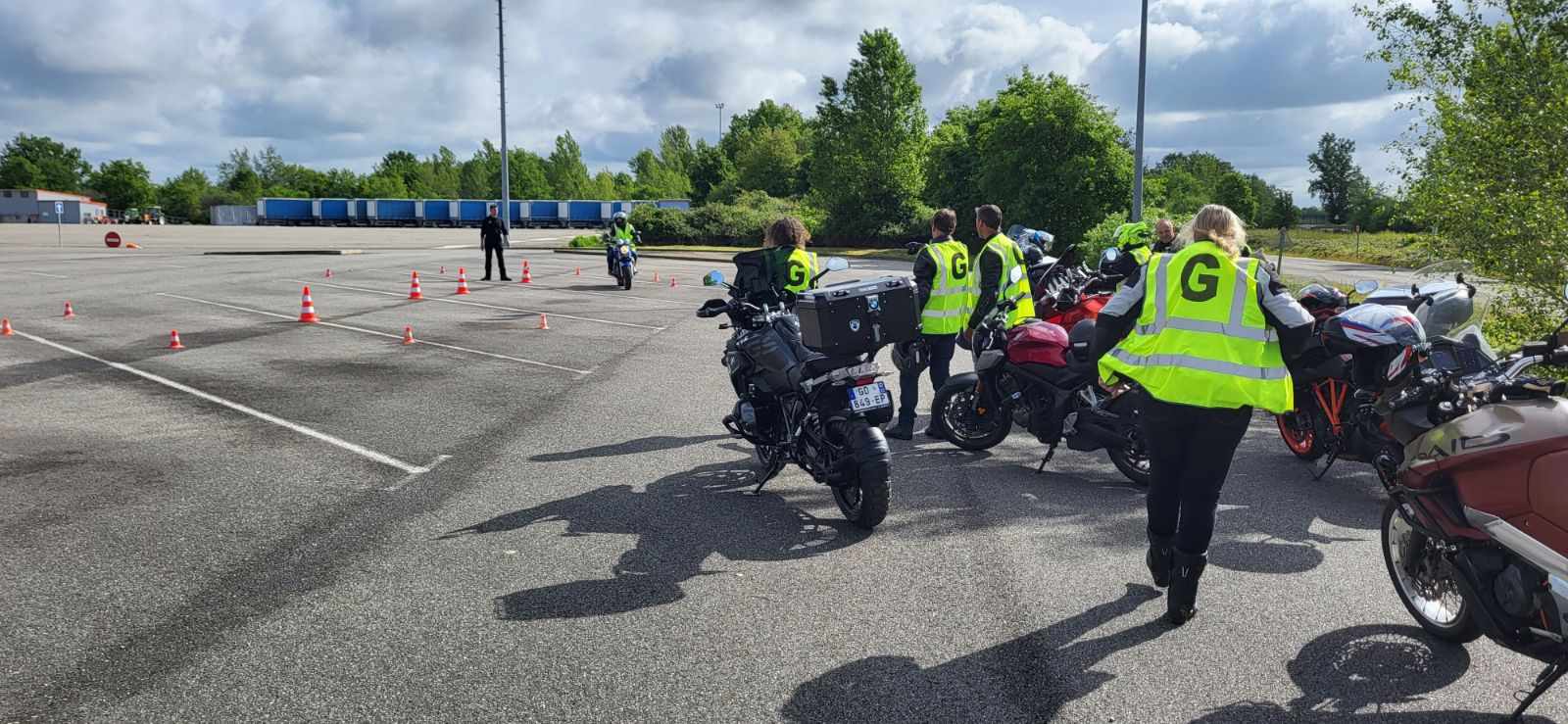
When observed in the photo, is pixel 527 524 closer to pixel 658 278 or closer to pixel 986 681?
pixel 986 681

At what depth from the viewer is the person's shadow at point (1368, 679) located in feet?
12.6

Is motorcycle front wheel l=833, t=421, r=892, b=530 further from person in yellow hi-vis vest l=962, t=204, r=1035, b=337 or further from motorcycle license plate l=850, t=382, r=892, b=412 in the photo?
person in yellow hi-vis vest l=962, t=204, r=1035, b=337

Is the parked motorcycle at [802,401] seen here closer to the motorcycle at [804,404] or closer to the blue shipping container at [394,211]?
the motorcycle at [804,404]

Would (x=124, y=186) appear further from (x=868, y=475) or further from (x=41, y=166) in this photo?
(x=868, y=475)

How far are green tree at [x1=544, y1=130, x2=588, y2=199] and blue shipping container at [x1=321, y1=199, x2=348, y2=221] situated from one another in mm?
32124

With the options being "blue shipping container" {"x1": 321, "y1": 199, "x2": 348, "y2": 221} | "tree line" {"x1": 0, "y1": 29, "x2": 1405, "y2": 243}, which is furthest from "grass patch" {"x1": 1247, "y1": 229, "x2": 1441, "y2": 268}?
"blue shipping container" {"x1": 321, "y1": 199, "x2": 348, "y2": 221}

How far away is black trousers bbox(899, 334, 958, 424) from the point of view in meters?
8.60

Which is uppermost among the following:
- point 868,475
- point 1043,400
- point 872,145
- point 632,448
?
point 872,145

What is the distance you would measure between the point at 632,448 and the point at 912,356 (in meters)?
2.23

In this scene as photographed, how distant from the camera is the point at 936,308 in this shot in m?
8.53

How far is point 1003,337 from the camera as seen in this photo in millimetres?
8172

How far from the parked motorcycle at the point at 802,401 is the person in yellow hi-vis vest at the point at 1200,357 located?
1.67 m

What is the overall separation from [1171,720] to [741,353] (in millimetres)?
3859

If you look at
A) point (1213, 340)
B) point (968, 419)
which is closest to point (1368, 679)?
point (1213, 340)
